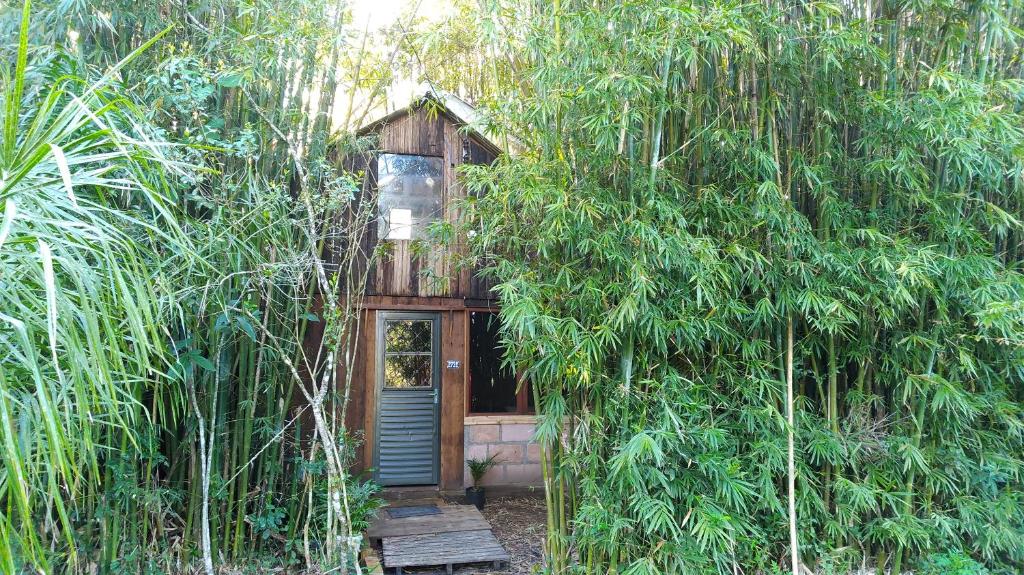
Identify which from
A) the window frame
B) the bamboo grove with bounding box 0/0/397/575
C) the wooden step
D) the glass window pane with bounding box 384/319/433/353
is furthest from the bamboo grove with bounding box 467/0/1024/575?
the glass window pane with bounding box 384/319/433/353

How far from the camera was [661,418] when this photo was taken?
3012mm

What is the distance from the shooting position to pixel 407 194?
17.2 feet

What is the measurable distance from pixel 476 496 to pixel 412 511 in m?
0.55

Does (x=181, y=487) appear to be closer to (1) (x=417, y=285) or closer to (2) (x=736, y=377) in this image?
(1) (x=417, y=285)

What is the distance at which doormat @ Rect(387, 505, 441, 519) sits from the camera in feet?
15.0

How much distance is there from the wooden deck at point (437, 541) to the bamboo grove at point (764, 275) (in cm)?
70

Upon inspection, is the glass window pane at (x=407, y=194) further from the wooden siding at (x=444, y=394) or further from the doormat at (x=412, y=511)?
the doormat at (x=412, y=511)

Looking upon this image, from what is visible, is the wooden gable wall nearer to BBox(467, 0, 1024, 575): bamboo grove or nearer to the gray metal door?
the gray metal door

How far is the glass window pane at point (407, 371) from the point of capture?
5.21m

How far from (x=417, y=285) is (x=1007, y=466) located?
3.80 metres

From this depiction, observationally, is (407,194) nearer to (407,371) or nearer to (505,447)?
(407,371)

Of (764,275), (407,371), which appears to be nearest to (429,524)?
(407,371)

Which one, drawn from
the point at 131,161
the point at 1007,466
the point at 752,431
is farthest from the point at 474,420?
the point at 131,161

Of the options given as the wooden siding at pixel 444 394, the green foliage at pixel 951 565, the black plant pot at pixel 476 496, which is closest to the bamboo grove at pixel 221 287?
the wooden siding at pixel 444 394
